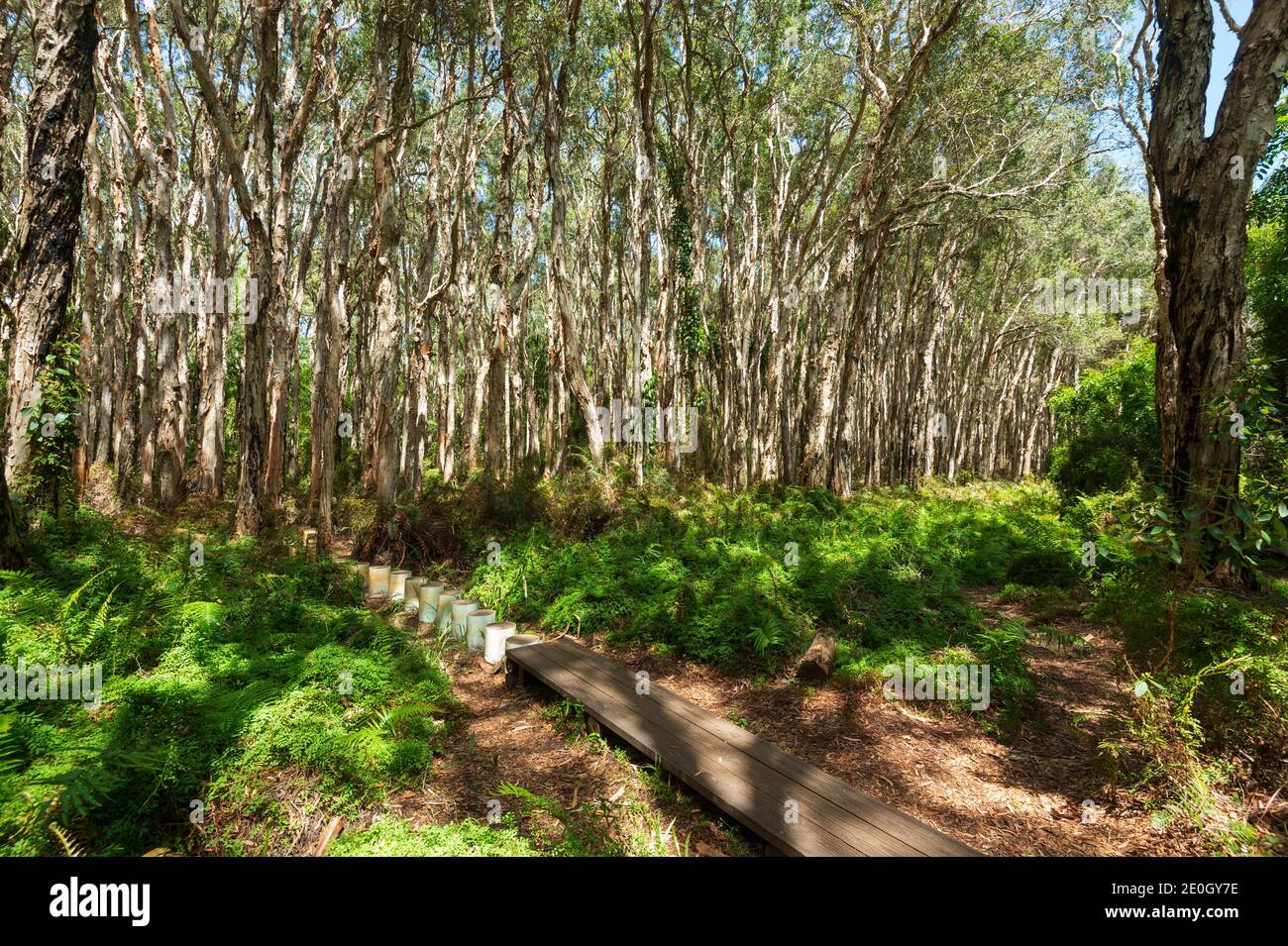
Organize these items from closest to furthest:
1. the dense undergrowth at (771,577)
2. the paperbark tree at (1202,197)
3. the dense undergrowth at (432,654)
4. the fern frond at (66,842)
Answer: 1. the fern frond at (66,842)
2. the dense undergrowth at (432,654)
3. the paperbark tree at (1202,197)
4. the dense undergrowth at (771,577)

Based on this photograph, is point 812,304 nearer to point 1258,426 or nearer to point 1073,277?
point 1073,277

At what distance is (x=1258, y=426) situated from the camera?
11.8 feet

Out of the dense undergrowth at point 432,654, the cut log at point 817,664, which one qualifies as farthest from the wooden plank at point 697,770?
the cut log at point 817,664

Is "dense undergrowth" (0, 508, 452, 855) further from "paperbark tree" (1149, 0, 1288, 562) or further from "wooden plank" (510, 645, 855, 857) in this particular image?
"paperbark tree" (1149, 0, 1288, 562)

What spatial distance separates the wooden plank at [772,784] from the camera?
8.80 feet

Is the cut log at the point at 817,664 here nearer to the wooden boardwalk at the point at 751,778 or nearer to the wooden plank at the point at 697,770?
the wooden boardwalk at the point at 751,778

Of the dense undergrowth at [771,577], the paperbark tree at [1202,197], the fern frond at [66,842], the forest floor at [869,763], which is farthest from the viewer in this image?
the dense undergrowth at [771,577]

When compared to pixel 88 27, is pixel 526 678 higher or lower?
lower

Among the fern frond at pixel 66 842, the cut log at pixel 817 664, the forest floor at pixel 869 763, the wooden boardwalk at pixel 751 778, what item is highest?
the fern frond at pixel 66 842

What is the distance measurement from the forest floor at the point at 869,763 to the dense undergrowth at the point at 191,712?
49 cm
